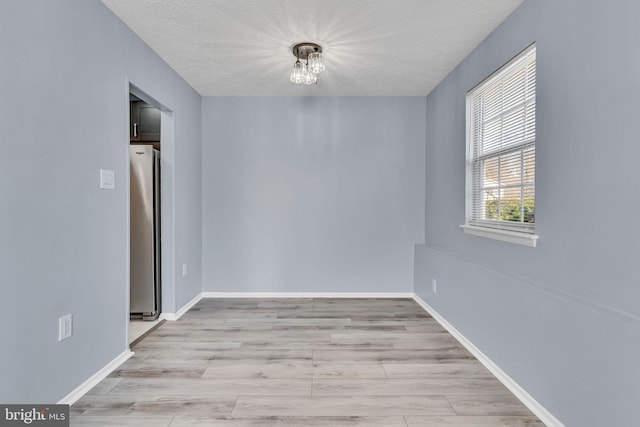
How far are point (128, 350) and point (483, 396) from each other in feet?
8.27

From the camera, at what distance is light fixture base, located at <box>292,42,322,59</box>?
289 cm

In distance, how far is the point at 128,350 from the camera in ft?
8.69

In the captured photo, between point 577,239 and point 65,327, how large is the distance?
2823mm

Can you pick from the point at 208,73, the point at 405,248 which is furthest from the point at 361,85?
the point at 405,248

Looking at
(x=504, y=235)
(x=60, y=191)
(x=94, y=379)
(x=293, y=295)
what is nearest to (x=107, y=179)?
(x=60, y=191)

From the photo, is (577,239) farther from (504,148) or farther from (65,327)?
(65,327)

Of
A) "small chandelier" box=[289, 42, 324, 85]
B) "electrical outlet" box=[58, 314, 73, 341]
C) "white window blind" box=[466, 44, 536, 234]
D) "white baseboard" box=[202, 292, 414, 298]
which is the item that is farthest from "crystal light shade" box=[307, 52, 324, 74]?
"white baseboard" box=[202, 292, 414, 298]

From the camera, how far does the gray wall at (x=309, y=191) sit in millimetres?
4297

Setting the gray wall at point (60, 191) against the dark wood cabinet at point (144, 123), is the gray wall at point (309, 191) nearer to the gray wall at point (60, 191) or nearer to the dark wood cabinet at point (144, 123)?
the dark wood cabinet at point (144, 123)

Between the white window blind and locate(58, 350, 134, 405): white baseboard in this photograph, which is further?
the white window blind

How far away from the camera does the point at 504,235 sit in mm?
2400

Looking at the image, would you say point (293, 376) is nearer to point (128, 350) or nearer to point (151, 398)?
point (151, 398)

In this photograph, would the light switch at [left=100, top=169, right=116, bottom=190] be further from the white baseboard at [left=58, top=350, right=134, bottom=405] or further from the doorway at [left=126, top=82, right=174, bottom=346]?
the white baseboard at [left=58, top=350, right=134, bottom=405]

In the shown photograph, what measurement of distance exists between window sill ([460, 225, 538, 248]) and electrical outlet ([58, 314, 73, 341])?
277 centimetres
